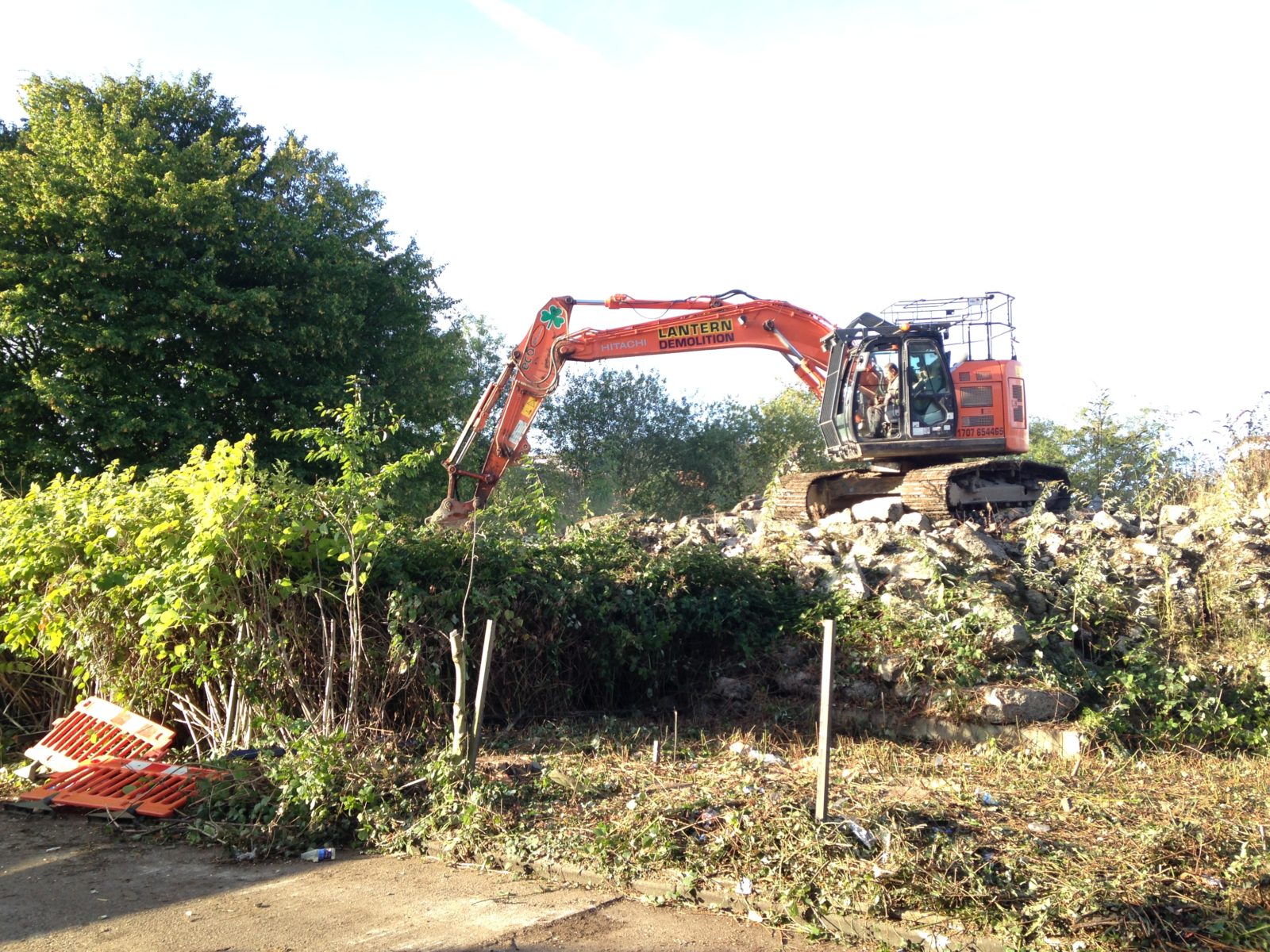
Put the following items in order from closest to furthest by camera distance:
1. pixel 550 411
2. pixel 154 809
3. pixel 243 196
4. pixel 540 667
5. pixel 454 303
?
pixel 154 809
pixel 540 667
pixel 243 196
pixel 454 303
pixel 550 411

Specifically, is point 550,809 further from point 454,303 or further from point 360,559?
point 454,303

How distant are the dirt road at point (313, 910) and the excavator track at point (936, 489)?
8.76m

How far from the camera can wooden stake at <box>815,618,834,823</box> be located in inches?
190

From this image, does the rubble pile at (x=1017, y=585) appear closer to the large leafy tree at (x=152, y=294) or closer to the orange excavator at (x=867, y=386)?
the orange excavator at (x=867, y=386)

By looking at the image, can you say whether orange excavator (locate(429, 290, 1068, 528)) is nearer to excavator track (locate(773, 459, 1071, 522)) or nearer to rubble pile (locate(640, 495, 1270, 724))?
excavator track (locate(773, 459, 1071, 522))

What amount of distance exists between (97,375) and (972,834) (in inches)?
646

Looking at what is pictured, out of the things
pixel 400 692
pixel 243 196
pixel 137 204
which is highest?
pixel 243 196

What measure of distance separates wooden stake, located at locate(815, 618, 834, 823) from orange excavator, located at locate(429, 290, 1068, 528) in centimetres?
818

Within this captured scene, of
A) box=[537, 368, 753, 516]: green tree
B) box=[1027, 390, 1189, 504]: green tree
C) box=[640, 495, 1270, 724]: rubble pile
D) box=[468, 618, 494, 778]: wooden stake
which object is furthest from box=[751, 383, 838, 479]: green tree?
box=[468, 618, 494, 778]: wooden stake

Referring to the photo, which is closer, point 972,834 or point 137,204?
point 972,834

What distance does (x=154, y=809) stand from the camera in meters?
6.14

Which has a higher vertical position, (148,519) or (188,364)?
(188,364)

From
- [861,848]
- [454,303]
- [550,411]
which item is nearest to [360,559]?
[861,848]

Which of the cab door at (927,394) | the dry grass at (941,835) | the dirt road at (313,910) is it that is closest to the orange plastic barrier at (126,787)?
the dirt road at (313,910)
